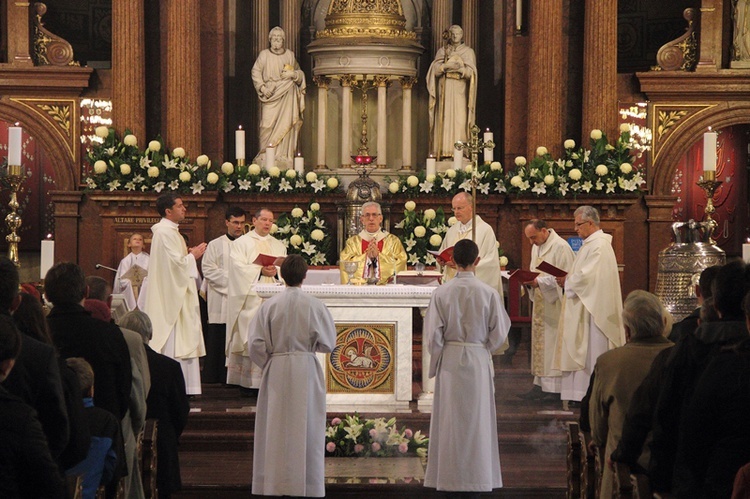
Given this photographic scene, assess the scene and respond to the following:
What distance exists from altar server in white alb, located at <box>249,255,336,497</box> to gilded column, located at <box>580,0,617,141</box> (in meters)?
6.94

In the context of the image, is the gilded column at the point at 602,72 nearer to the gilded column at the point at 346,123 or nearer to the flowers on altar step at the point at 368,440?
the gilded column at the point at 346,123

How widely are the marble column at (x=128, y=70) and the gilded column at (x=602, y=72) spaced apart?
476cm

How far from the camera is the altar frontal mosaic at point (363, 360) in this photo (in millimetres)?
10664

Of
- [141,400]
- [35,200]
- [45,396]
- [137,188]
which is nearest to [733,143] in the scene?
[137,188]

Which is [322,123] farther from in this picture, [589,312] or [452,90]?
[589,312]

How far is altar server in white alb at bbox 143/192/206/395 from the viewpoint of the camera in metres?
11.3

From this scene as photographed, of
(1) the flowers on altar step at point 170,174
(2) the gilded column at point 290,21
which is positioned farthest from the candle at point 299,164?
(2) the gilded column at point 290,21

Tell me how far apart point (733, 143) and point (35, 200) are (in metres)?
9.39

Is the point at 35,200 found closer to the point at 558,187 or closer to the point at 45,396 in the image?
the point at 558,187

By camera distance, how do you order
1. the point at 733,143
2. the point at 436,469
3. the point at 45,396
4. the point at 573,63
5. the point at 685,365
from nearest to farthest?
the point at 45,396, the point at 685,365, the point at 436,469, the point at 573,63, the point at 733,143

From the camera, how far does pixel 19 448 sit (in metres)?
4.35

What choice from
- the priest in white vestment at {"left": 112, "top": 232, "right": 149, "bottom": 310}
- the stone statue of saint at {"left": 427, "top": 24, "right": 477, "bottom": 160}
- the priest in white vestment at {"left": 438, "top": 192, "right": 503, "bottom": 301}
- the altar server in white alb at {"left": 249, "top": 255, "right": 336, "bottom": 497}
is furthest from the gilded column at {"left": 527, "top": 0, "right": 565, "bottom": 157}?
the altar server in white alb at {"left": 249, "top": 255, "right": 336, "bottom": 497}

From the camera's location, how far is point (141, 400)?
22.5ft

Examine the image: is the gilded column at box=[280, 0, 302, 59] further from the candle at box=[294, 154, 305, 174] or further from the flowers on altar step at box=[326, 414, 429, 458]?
the flowers on altar step at box=[326, 414, 429, 458]
